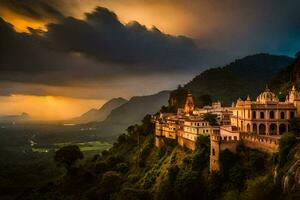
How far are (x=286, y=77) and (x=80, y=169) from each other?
53.7 m

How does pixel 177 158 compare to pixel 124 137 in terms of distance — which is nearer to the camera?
pixel 177 158

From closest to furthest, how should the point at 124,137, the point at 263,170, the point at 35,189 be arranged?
1. the point at 263,170
2. the point at 35,189
3. the point at 124,137

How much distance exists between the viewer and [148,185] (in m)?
63.1

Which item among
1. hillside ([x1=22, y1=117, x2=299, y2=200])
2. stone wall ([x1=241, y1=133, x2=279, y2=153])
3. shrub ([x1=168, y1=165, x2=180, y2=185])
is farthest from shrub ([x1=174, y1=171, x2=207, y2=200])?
stone wall ([x1=241, y1=133, x2=279, y2=153])

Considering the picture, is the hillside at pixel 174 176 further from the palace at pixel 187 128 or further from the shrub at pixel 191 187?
the palace at pixel 187 128

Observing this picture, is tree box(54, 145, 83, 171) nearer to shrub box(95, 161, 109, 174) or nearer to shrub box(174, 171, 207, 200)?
shrub box(95, 161, 109, 174)

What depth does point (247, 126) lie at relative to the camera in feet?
183

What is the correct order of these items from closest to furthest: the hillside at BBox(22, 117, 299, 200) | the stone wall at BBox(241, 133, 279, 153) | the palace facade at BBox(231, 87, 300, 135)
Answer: the hillside at BBox(22, 117, 299, 200), the stone wall at BBox(241, 133, 279, 153), the palace facade at BBox(231, 87, 300, 135)

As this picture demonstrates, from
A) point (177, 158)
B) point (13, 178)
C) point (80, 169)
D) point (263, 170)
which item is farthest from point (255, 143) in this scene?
point (13, 178)

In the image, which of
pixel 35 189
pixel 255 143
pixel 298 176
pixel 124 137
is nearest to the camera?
pixel 298 176

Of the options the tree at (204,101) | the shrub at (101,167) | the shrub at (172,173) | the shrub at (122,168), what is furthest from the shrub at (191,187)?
the tree at (204,101)

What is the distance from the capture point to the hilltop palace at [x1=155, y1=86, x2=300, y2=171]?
156 ft

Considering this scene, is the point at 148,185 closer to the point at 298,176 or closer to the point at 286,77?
the point at 298,176

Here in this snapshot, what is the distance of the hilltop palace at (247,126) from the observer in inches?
1876
